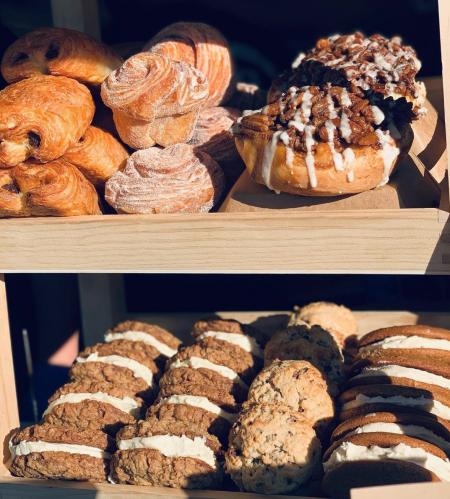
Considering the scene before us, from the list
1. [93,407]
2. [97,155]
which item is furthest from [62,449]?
[97,155]

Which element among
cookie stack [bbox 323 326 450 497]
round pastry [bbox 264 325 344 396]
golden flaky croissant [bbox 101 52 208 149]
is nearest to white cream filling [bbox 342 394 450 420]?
cookie stack [bbox 323 326 450 497]

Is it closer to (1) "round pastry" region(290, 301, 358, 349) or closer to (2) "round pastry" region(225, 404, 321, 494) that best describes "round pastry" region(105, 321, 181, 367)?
(1) "round pastry" region(290, 301, 358, 349)

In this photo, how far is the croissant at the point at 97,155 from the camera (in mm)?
1732

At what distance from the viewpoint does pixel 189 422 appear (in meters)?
1.63

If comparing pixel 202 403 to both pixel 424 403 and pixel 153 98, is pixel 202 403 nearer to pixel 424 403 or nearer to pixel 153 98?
pixel 424 403

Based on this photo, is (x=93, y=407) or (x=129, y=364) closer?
(x=93, y=407)

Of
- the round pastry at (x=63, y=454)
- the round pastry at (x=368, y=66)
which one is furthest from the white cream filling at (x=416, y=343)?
the round pastry at (x=63, y=454)

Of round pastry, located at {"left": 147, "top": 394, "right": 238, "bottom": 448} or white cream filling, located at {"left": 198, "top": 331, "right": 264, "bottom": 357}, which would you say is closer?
round pastry, located at {"left": 147, "top": 394, "right": 238, "bottom": 448}

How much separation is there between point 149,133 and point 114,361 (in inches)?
21.9

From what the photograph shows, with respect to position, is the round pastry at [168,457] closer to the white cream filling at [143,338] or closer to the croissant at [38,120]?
the white cream filling at [143,338]

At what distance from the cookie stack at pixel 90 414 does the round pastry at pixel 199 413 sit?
12 cm

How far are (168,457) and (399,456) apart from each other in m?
0.45

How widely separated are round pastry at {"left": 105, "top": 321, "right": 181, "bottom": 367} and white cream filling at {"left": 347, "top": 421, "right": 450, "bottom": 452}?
0.68 metres

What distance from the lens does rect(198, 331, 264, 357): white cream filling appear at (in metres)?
1.93
